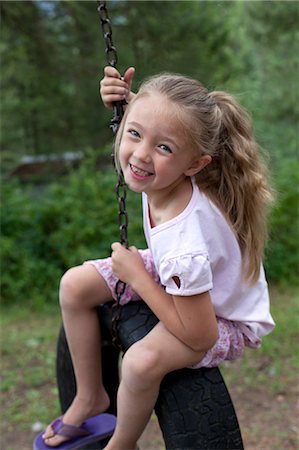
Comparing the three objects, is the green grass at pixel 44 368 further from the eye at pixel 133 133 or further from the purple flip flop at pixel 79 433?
the eye at pixel 133 133

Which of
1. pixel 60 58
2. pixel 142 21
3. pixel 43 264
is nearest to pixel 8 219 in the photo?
pixel 43 264

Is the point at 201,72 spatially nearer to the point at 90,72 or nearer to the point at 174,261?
the point at 90,72

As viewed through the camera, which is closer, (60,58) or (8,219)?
(8,219)

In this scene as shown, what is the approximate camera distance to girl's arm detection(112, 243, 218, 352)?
160 cm

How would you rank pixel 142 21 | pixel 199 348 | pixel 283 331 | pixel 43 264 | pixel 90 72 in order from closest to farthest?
pixel 199 348 → pixel 283 331 → pixel 43 264 → pixel 142 21 → pixel 90 72

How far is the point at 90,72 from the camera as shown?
22.2ft

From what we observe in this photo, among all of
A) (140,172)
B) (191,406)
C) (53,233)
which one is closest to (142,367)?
(191,406)

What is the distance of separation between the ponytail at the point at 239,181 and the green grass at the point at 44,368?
176cm

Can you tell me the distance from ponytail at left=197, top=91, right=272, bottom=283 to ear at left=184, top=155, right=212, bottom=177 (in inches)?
3.1

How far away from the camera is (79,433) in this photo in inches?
84.3

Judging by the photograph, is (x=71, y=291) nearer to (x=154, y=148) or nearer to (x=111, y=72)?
(x=154, y=148)

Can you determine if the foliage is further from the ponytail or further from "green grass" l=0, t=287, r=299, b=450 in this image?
the ponytail

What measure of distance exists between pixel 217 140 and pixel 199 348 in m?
0.60

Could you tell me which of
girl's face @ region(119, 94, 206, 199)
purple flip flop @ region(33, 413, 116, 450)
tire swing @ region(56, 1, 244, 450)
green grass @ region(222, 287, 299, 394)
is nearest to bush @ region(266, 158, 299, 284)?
green grass @ region(222, 287, 299, 394)
